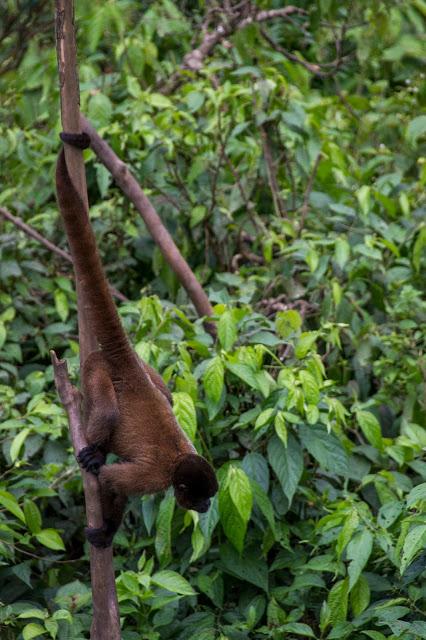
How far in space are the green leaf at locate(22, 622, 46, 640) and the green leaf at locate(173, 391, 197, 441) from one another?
88cm

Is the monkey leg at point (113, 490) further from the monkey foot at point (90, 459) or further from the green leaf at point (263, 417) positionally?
the green leaf at point (263, 417)

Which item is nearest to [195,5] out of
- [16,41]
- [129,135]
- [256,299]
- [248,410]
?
[16,41]

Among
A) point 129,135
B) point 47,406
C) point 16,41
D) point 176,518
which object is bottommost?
point 176,518

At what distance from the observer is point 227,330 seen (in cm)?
394

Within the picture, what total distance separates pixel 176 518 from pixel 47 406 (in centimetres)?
73

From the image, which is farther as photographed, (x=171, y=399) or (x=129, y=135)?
(x=129, y=135)

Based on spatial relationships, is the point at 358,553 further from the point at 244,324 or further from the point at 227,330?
the point at 244,324

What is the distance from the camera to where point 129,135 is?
5.40 metres

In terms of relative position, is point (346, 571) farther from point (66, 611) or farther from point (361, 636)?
point (66, 611)

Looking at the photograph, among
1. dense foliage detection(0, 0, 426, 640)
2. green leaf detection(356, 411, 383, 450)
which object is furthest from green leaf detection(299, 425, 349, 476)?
green leaf detection(356, 411, 383, 450)

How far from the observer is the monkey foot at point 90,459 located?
3.25 metres

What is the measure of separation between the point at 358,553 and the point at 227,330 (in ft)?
3.40

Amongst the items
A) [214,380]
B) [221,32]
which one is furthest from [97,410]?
[221,32]

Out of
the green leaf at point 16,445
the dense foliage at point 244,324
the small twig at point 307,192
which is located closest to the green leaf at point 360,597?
the dense foliage at point 244,324
